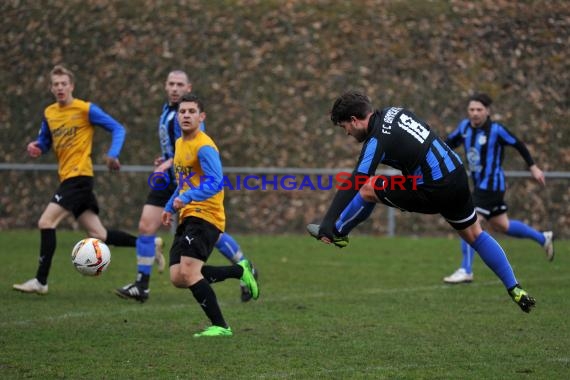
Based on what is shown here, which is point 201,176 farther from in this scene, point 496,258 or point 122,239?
point 122,239

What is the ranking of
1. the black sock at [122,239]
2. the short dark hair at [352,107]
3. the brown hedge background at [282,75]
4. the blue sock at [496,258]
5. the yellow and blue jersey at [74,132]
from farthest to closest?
the brown hedge background at [282,75], the black sock at [122,239], the yellow and blue jersey at [74,132], the blue sock at [496,258], the short dark hair at [352,107]

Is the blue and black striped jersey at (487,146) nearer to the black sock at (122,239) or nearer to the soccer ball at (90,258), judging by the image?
the black sock at (122,239)

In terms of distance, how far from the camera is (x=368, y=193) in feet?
23.1

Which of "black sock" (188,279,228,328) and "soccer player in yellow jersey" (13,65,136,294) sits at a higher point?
"soccer player in yellow jersey" (13,65,136,294)

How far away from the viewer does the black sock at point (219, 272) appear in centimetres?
716

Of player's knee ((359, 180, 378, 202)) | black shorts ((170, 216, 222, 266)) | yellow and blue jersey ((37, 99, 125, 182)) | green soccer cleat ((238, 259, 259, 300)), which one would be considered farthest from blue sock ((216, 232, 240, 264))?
player's knee ((359, 180, 378, 202))

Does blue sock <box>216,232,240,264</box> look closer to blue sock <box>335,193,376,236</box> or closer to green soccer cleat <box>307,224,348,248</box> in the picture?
blue sock <box>335,193,376,236</box>

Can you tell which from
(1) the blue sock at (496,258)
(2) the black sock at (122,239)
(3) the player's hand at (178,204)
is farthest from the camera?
(2) the black sock at (122,239)

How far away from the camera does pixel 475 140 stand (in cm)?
1027

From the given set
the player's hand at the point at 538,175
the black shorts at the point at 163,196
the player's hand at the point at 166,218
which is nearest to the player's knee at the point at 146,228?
the black shorts at the point at 163,196

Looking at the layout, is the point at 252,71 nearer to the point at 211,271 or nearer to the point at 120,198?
the point at 120,198

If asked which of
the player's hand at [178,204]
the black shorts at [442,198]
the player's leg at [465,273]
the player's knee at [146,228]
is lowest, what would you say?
the player's leg at [465,273]

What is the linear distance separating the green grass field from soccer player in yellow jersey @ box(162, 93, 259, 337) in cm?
36

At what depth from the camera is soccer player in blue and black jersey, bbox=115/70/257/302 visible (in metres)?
8.59
